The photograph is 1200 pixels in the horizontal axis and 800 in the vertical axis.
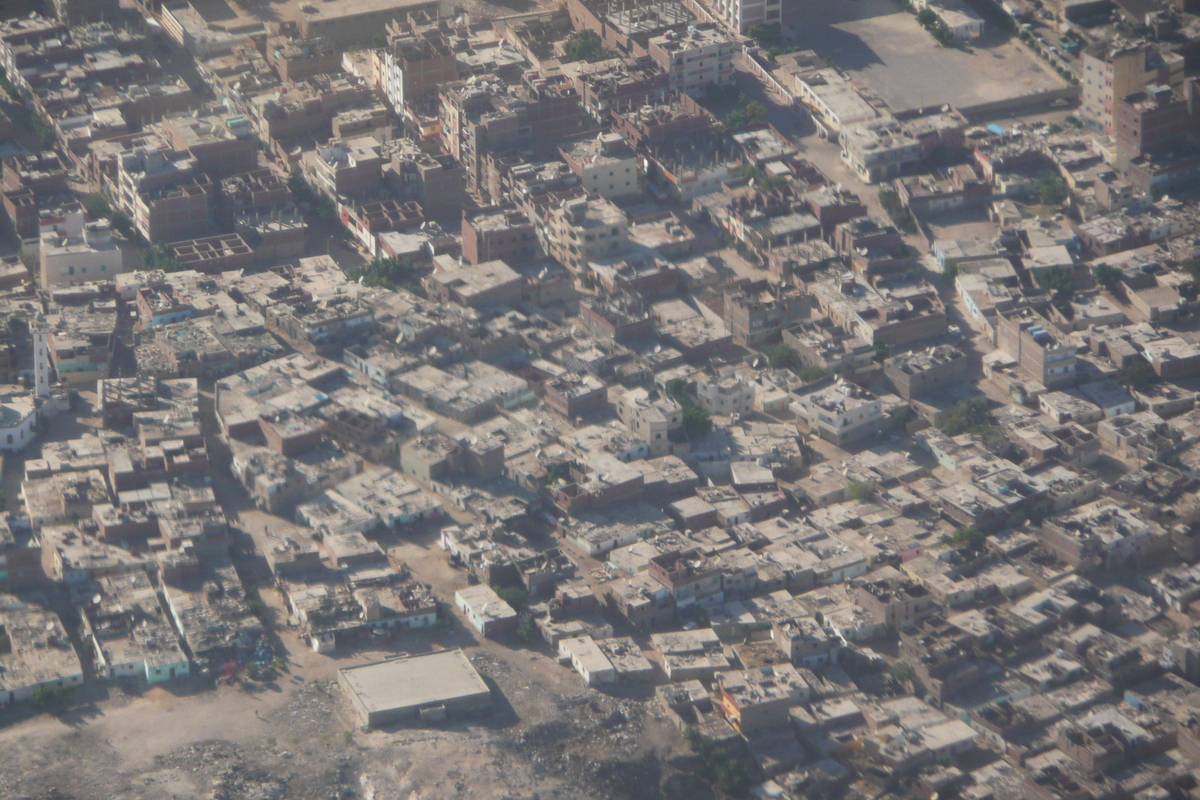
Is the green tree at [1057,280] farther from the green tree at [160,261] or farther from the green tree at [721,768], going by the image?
the green tree at [160,261]

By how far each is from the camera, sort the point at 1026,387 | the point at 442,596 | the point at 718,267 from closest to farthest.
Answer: the point at 442,596
the point at 1026,387
the point at 718,267

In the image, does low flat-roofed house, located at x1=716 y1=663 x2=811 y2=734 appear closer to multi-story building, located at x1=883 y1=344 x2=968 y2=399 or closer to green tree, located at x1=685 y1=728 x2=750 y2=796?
green tree, located at x1=685 y1=728 x2=750 y2=796

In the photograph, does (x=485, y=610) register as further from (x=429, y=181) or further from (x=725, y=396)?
(x=429, y=181)

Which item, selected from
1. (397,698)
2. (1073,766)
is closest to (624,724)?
(397,698)

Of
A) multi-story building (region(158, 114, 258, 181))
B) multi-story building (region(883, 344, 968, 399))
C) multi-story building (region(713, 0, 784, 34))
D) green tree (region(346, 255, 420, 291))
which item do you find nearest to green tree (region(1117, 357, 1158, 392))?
multi-story building (region(883, 344, 968, 399))

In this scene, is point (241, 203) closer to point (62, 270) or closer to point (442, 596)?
point (62, 270)
